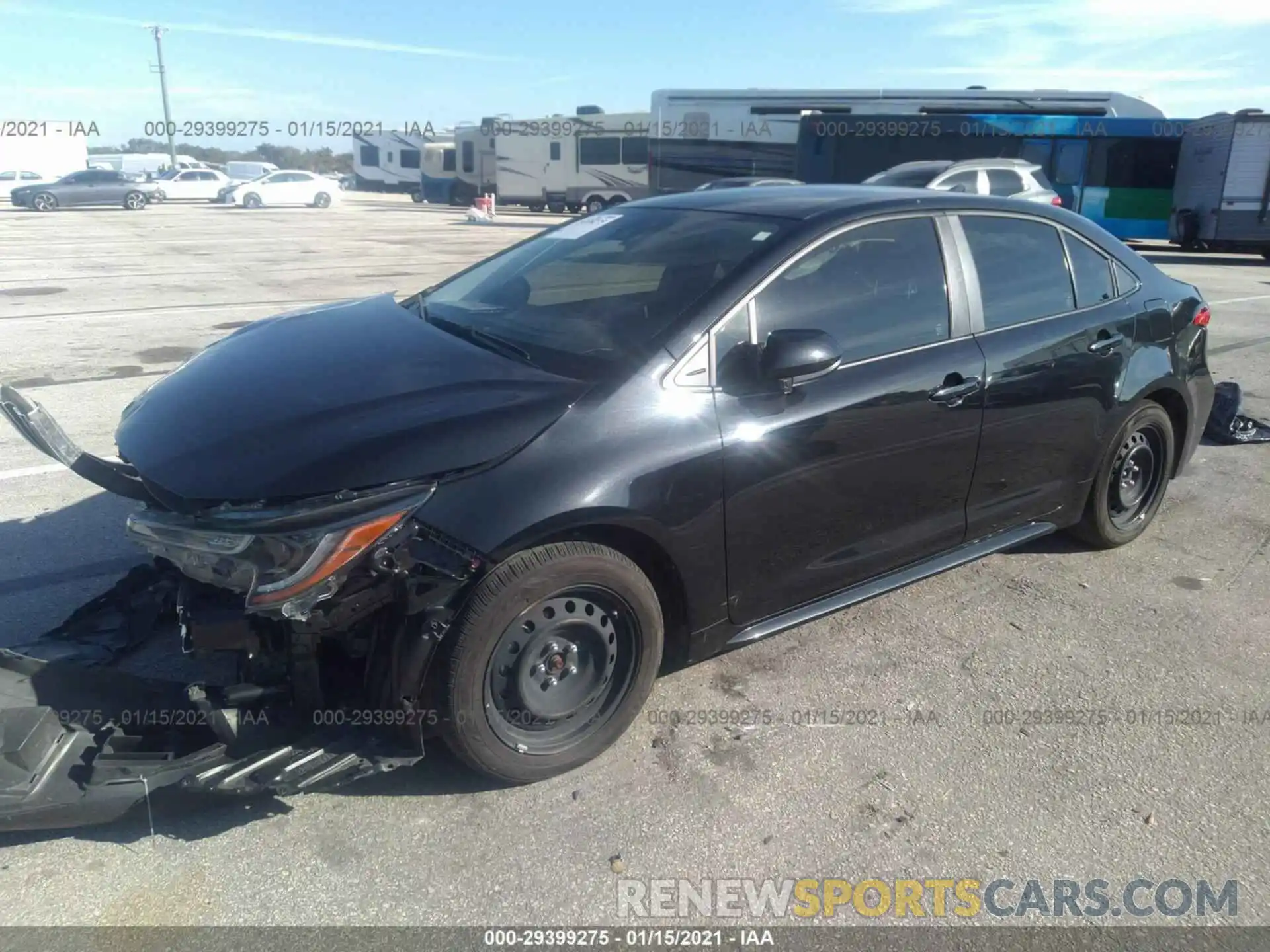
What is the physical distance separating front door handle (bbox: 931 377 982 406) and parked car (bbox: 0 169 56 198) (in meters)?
51.4

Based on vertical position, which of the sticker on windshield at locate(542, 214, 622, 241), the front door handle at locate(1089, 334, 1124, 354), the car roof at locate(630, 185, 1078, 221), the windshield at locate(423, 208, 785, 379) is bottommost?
the front door handle at locate(1089, 334, 1124, 354)

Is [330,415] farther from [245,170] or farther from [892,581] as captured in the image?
[245,170]

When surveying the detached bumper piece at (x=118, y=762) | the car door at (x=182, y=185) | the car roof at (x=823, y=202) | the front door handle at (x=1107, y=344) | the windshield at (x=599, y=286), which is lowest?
the detached bumper piece at (x=118, y=762)

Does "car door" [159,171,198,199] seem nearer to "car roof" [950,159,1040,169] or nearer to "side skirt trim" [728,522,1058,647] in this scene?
"car roof" [950,159,1040,169]

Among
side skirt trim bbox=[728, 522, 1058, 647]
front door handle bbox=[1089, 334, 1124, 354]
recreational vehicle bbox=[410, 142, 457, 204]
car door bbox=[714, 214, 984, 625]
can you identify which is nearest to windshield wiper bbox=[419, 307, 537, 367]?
car door bbox=[714, 214, 984, 625]

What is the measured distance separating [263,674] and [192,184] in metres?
50.3

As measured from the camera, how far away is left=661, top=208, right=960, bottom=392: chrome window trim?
3.16 metres

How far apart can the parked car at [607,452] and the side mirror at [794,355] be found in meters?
0.01

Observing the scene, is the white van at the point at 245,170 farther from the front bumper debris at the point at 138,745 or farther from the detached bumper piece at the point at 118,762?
the detached bumper piece at the point at 118,762

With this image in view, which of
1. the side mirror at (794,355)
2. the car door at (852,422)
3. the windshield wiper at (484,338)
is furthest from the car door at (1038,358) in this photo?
the windshield wiper at (484,338)

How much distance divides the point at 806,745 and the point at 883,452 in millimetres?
1066

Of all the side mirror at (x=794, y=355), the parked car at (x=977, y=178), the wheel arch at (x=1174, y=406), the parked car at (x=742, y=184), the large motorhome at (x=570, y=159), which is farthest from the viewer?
the large motorhome at (x=570, y=159)

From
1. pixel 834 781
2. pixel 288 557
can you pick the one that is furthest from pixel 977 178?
pixel 288 557

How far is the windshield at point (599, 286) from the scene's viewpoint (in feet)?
10.8
